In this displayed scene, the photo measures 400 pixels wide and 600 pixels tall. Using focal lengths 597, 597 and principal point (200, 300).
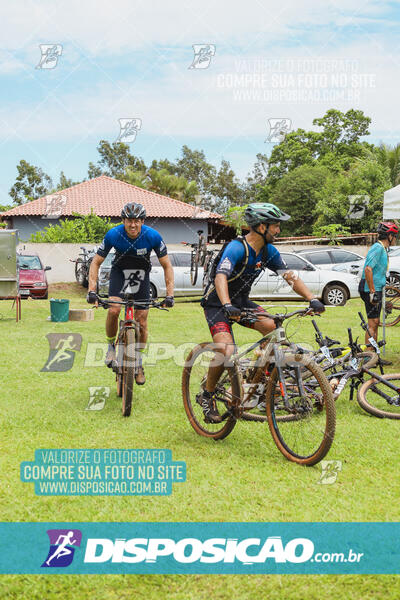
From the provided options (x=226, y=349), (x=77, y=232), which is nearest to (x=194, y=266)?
(x=77, y=232)

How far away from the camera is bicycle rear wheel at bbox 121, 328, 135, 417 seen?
5.78 metres

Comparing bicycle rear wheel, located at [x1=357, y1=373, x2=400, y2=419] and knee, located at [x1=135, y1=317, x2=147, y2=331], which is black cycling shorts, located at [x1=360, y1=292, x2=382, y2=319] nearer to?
bicycle rear wheel, located at [x1=357, y1=373, x2=400, y2=419]

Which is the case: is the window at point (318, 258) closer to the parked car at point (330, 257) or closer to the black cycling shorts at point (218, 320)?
the parked car at point (330, 257)

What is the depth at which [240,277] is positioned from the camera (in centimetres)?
509

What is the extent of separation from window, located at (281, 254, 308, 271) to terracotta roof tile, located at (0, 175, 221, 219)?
1935 centimetres

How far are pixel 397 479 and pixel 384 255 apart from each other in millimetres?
4366

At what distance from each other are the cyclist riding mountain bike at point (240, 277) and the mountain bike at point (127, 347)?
0.98 metres

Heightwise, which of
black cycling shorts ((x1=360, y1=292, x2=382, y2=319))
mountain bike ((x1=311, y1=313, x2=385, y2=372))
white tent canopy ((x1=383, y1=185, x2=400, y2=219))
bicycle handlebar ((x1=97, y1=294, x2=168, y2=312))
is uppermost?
white tent canopy ((x1=383, y1=185, x2=400, y2=219))

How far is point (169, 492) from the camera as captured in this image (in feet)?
13.4

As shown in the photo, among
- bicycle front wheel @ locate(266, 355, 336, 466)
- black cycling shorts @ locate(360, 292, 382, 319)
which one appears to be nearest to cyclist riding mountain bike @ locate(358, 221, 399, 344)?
black cycling shorts @ locate(360, 292, 382, 319)

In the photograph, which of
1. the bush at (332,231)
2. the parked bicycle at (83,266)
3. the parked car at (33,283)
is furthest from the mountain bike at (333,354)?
the bush at (332,231)

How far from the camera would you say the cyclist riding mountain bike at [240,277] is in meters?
4.81

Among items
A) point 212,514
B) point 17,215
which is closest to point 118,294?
A: point 212,514

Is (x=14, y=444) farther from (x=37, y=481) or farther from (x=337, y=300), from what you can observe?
(x=337, y=300)
